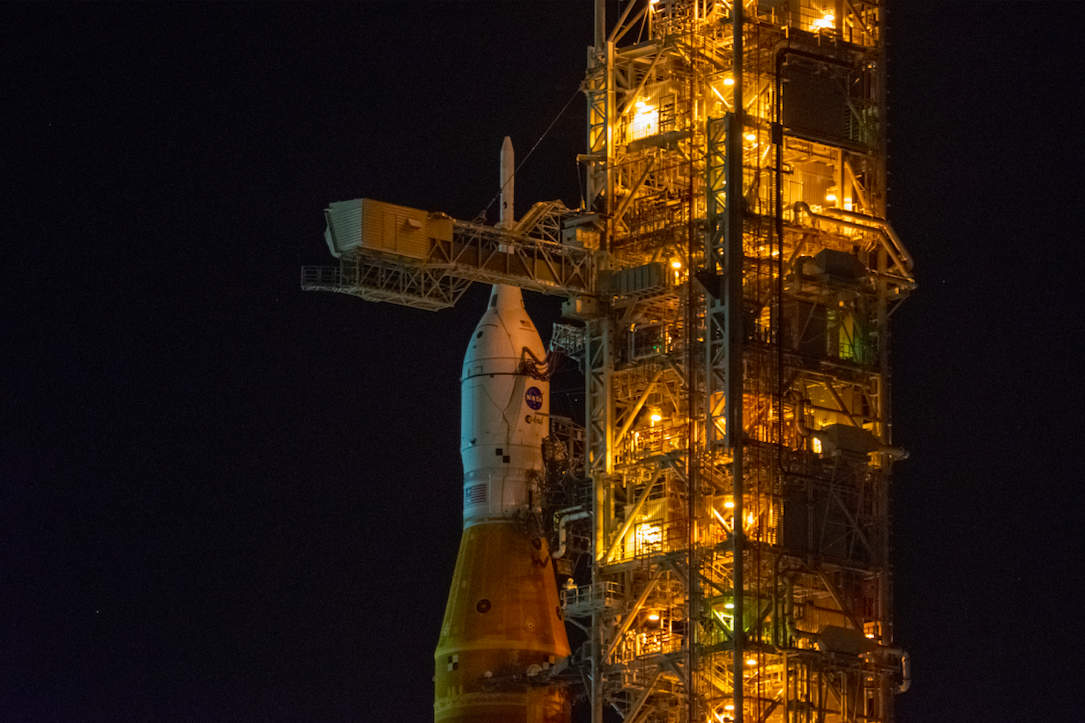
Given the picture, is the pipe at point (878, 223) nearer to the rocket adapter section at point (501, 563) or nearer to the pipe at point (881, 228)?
the pipe at point (881, 228)

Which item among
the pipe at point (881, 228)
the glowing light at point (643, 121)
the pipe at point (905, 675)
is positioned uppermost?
the glowing light at point (643, 121)

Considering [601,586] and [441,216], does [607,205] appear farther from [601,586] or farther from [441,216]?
[601,586]

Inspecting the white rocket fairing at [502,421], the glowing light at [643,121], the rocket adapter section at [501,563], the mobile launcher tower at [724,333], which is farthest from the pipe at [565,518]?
the glowing light at [643,121]

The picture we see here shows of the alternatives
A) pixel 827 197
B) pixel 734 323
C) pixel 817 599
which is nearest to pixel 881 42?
pixel 827 197

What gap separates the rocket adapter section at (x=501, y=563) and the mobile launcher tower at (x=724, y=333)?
2642 mm

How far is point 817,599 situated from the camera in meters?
69.5

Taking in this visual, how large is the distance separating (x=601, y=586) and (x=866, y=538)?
7.45 m

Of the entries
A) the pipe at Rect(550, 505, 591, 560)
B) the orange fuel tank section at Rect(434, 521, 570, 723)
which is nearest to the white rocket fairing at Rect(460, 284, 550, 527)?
the orange fuel tank section at Rect(434, 521, 570, 723)

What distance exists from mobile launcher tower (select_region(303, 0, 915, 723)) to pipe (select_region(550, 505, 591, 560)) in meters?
3.92

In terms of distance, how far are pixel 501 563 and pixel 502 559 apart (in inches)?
5.4

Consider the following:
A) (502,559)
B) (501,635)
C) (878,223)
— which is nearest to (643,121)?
(878,223)

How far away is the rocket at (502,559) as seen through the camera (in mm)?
76625

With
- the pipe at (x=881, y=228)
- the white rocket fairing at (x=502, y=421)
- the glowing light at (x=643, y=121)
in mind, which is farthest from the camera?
the white rocket fairing at (x=502, y=421)

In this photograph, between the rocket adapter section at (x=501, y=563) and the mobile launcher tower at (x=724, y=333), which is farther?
the rocket adapter section at (x=501, y=563)
